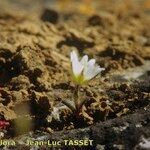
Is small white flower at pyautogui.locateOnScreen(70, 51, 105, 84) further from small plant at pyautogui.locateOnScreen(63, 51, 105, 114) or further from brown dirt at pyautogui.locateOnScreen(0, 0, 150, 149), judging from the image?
brown dirt at pyautogui.locateOnScreen(0, 0, 150, 149)

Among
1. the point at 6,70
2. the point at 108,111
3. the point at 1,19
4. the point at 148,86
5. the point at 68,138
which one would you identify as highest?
the point at 1,19

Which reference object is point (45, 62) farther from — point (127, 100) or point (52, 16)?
point (52, 16)

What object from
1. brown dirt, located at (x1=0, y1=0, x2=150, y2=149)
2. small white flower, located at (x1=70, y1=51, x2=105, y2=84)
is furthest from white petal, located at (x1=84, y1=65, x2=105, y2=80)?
brown dirt, located at (x1=0, y1=0, x2=150, y2=149)

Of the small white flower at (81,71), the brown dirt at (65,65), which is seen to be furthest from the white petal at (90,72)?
the brown dirt at (65,65)

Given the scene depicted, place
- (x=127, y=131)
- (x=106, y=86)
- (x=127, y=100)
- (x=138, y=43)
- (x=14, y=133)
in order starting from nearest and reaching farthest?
1. (x=127, y=131)
2. (x=14, y=133)
3. (x=127, y=100)
4. (x=106, y=86)
5. (x=138, y=43)

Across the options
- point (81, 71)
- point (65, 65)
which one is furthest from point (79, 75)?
point (65, 65)

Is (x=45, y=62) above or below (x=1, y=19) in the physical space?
below

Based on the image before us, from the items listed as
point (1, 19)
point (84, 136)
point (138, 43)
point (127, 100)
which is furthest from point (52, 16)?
point (84, 136)

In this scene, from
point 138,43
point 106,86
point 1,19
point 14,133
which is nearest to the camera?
point 14,133

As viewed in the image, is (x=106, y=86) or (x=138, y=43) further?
(x=138, y=43)

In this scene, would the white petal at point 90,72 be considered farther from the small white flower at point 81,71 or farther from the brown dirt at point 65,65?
the brown dirt at point 65,65
